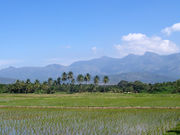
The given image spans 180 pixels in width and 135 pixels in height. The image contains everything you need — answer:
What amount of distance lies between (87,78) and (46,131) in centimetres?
10870

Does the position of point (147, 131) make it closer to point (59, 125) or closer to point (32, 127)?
point (59, 125)

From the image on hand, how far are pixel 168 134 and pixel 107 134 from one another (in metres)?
4.53

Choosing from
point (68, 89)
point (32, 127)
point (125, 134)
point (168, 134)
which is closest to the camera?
point (168, 134)

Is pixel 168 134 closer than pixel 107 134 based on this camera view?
Yes

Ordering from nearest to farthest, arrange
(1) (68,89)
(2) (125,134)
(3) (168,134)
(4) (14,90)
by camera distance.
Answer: (3) (168,134)
(2) (125,134)
(4) (14,90)
(1) (68,89)

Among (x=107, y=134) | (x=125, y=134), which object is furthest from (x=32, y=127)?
(x=125, y=134)

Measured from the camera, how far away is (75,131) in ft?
64.1

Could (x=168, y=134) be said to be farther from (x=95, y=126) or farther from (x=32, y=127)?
(x=32, y=127)

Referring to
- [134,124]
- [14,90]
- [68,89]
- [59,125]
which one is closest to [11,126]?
[59,125]

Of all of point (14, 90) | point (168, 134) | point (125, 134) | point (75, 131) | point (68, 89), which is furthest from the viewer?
point (68, 89)

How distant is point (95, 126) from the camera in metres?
21.7

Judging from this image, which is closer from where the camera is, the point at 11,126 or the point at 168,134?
the point at 168,134

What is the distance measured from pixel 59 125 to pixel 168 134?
10215 mm

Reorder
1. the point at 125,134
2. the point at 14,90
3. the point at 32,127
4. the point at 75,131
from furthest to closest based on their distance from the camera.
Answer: the point at 14,90 < the point at 32,127 < the point at 75,131 < the point at 125,134
